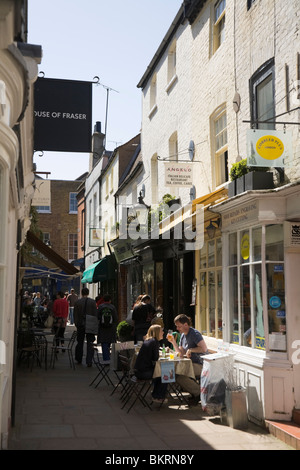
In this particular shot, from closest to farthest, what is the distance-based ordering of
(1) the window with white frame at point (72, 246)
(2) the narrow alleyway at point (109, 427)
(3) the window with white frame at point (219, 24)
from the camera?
(2) the narrow alleyway at point (109, 427)
(3) the window with white frame at point (219, 24)
(1) the window with white frame at point (72, 246)

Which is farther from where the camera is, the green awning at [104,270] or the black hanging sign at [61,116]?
the green awning at [104,270]

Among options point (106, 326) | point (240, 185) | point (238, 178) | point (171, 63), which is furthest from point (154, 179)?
point (240, 185)

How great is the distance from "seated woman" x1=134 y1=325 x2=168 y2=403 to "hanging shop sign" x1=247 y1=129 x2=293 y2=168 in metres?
3.26

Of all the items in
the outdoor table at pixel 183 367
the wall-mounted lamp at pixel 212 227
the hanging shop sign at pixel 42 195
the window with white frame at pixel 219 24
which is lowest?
the outdoor table at pixel 183 367

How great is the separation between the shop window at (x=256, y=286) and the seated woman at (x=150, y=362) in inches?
55.0

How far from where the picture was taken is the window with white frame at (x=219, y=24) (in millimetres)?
10807

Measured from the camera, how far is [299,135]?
23.4ft

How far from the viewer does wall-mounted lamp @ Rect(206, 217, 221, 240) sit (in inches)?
366

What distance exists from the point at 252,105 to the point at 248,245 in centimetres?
258

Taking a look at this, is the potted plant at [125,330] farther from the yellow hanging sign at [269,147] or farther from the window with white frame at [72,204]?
the window with white frame at [72,204]

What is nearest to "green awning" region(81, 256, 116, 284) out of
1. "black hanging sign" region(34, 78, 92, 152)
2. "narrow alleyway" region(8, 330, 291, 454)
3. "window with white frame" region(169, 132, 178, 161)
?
"window with white frame" region(169, 132, 178, 161)

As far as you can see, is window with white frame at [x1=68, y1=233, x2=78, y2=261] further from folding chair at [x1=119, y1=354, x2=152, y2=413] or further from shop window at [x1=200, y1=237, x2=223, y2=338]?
folding chair at [x1=119, y1=354, x2=152, y2=413]

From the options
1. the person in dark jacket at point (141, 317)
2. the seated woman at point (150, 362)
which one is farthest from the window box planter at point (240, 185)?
the person in dark jacket at point (141, 317)

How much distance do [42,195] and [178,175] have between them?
14.2 feet
